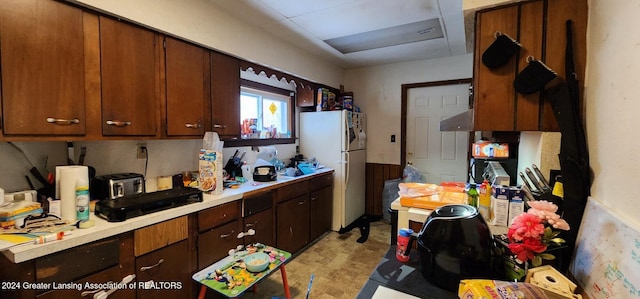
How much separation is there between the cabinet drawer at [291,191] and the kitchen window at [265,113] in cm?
70

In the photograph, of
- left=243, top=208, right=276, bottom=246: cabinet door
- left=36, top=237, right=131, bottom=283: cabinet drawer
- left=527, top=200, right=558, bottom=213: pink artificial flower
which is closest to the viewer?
left=527, top=200, right=558, bottom=213: pink artificial flower

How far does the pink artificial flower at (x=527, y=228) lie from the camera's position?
85cm

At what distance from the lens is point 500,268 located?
916 millimetres

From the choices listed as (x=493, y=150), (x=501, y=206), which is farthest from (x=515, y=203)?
(x=493, y=150)

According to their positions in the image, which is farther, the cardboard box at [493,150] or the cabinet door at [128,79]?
the cardboard box at [493,150]

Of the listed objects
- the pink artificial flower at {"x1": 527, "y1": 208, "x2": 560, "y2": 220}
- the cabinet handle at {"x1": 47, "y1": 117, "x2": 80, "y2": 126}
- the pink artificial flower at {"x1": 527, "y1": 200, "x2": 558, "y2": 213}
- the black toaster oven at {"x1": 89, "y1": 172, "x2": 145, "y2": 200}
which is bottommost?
the black toaster oven at {"x1": 89, "y1": 172, "x2": 145, "y2": 200}

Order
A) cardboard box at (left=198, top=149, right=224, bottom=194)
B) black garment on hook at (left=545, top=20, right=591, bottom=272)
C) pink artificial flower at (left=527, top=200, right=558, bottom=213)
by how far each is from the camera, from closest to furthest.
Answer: pink artificial flower at (left=527, top=200, right=558, bottom=213), black garment on hook at (left=545, top=20, right=591, bottom=272), cardboard box at (left=198, top=149, right=224, bottom=194)

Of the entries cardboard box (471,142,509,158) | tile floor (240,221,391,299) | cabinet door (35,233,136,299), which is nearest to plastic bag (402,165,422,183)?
tile floor (240,221,391,299)

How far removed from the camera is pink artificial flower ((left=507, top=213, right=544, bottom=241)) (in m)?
0.85

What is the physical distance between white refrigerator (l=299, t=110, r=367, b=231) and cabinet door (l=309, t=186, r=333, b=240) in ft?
0.38

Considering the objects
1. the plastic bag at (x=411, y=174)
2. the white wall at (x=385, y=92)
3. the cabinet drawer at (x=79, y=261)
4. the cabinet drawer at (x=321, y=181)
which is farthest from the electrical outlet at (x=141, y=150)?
the plastic bag at (x=411, y=174)

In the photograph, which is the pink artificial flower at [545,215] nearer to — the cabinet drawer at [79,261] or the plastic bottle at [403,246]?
the plastic bottle at [403,246]

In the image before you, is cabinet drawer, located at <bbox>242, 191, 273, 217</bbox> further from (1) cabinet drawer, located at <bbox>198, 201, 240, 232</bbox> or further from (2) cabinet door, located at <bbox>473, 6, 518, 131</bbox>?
(2) cabinet door, located at <bbox>473, 6, 518, 131</bbox>

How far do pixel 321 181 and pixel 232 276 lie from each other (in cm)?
171
